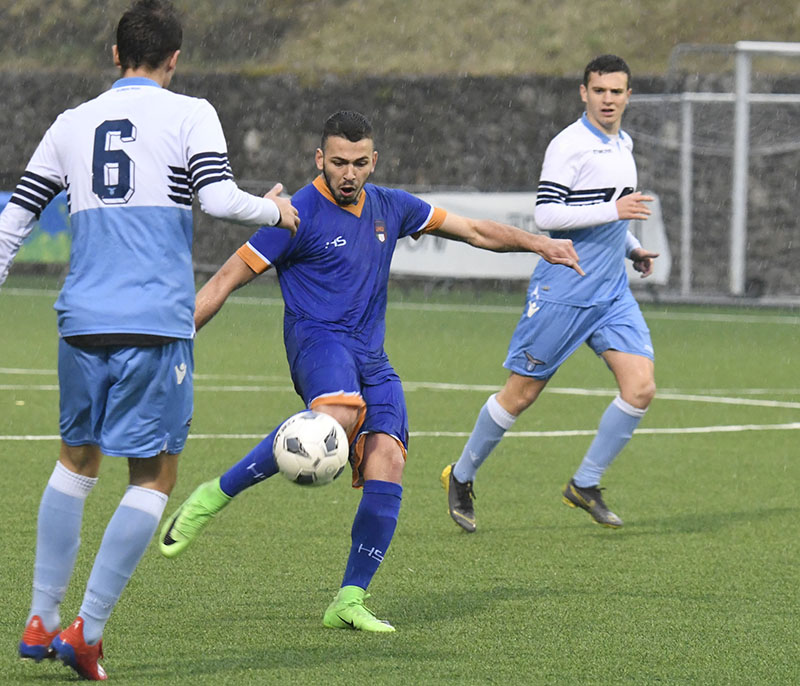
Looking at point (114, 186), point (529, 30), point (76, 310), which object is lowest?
point (76, 310)

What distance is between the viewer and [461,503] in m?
7.58

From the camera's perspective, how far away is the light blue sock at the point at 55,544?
4801 millimetres

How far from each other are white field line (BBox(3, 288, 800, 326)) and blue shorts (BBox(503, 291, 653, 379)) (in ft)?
42.7

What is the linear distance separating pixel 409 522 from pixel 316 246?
7.25 feet

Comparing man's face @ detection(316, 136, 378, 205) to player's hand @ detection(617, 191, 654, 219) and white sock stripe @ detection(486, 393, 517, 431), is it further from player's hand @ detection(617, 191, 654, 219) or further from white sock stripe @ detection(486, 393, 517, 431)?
white sock stripe @ detection(486, 393, 517, 431)

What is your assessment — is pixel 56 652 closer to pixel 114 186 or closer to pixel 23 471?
pixel 114 186

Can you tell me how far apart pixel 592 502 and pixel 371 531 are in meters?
A: 2.27

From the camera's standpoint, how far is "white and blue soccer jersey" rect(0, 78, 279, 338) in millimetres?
4625

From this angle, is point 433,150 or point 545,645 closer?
point 545,645

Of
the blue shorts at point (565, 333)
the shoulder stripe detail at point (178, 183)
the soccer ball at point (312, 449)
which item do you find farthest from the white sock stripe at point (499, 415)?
the shoulder stripe detail at point (178, 183)

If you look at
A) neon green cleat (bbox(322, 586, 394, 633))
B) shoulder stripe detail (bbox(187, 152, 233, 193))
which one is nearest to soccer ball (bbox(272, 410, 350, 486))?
neon green cleat (bbox(322, 586, 394, 633))

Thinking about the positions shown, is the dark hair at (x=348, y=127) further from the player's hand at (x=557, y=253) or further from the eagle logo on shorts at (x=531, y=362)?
the eagle logo on shorts at (x=531, y=362)

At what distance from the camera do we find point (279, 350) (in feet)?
52.7

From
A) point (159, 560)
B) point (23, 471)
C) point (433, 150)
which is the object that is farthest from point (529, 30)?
point (159, 560)
